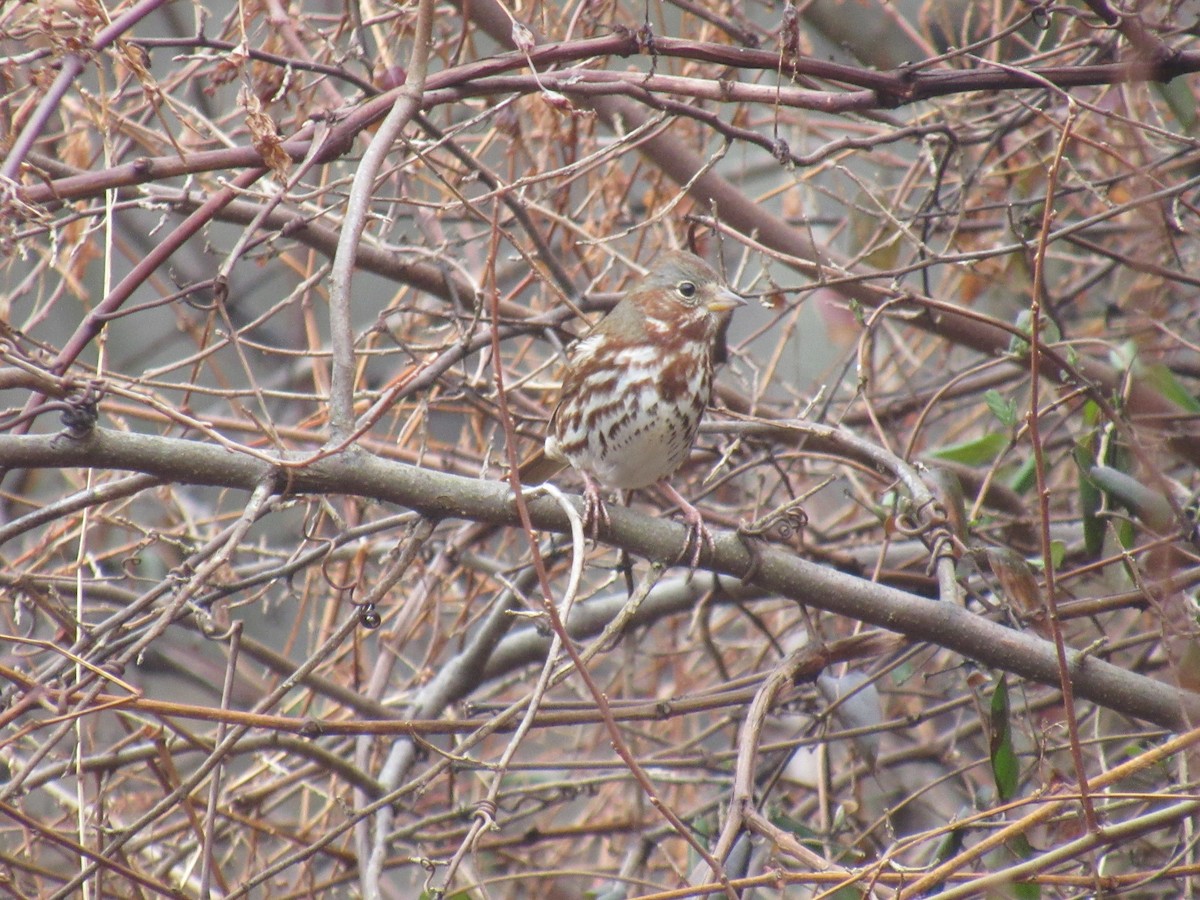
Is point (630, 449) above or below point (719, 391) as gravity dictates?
below

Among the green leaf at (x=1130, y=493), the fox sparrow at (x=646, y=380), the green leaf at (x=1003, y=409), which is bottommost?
the green leaf at (x=1130, y=493)

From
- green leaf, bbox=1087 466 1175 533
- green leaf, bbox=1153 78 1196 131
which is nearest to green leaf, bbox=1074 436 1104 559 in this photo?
green leaf, bbox=1087 466 1175 533

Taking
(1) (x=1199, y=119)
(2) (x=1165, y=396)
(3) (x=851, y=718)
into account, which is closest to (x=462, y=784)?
(3) (x=851, y=718)

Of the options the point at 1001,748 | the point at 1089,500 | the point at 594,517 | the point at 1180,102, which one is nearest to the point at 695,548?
the point at 594,517

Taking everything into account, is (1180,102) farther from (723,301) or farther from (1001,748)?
(1001,748)

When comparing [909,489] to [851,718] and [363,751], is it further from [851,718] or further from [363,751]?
[363,751]

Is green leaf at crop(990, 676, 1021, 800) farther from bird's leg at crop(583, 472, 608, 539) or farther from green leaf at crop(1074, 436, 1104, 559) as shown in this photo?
bird's leg at crop(583, 472, 608, 539)

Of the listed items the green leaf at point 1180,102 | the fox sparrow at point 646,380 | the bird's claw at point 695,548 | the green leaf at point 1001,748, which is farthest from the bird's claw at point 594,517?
the green leaf at point 1180,102

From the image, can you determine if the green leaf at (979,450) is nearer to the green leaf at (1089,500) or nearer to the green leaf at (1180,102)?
the green leaf at (1089,500)

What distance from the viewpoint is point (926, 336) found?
5496 mm

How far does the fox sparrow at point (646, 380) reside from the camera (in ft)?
11.7

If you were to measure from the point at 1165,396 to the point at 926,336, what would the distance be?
2399mm

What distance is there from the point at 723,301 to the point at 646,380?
1.13 ft

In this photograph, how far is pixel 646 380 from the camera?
11.8 feet
